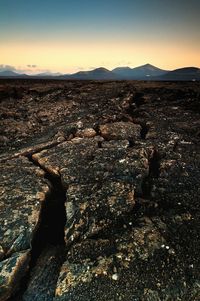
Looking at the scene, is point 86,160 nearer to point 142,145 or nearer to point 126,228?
point 142,145

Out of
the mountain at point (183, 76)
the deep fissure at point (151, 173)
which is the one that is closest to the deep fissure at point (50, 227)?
the deep fissure at point (151, 173)

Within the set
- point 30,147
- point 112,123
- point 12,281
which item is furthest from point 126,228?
point 112,123

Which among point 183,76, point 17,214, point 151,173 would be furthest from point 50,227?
point 183,76

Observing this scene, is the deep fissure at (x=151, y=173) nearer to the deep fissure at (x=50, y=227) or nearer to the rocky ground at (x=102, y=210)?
the rocky ground at (x=102, y=210)

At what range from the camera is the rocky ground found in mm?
2604

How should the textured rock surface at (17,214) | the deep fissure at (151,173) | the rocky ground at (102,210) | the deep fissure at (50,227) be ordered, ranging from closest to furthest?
the rocky ground at (102,210) → the textured rock surface at (17,214) → the deep fissure at (50,227) → the deep fissure at (151,173)

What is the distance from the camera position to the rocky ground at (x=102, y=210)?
2604 millimetres

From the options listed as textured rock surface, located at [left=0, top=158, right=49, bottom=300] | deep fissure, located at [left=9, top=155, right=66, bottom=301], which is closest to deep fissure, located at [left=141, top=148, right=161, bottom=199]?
deep fissure, located at [left=9, top=155, right=66, bottom=301]

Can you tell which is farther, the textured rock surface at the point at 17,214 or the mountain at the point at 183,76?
the mountain at the point at 183,76

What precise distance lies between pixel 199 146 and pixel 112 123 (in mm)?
1802

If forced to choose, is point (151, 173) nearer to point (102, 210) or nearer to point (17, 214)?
point (102, 210)

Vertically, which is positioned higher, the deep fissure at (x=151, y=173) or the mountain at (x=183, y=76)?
the deep fissure at (x=151, y=173)

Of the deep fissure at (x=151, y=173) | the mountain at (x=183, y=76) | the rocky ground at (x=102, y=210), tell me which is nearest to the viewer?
the rocky ground at (x=102, y=210)

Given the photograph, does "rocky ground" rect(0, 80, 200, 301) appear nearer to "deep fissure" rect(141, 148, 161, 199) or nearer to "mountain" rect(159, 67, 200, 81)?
"deep fissure" rect(141, 148, 161, 199)
